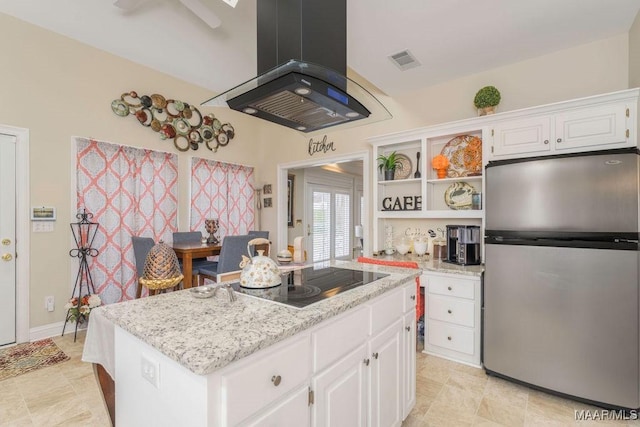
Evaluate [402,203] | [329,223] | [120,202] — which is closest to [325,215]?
[329,223]

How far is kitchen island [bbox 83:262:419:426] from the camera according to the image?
84 centimetres

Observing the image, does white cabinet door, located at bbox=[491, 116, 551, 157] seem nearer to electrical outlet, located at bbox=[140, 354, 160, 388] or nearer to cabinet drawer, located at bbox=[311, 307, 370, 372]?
cabinet drawer, located at bbox=[311, 307, 370, 372]

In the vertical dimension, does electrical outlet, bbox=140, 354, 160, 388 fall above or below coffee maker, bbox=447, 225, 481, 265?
below

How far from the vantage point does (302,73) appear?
1.38m

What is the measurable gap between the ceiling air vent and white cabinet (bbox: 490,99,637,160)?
101 centimetres

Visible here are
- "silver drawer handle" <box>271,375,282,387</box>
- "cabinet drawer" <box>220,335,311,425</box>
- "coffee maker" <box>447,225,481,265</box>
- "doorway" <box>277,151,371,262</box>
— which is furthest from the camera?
"doorway" <box>277,151,371,262</box>

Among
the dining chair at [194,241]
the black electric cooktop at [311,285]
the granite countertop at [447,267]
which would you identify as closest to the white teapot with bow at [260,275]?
the black electric cooktop at [311,285]

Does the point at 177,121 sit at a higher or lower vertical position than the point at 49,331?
higher

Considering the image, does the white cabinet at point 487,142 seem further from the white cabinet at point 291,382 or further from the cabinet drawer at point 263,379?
the cabinet drawer at point 263,379

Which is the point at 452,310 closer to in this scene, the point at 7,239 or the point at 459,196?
the point at 459,196

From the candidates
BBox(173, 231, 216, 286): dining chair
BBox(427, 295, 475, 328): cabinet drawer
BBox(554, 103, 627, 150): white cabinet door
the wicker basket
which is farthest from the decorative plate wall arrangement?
BBox(554, 103, 627, 150): white cabinet door

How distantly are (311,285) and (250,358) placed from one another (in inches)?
28.5

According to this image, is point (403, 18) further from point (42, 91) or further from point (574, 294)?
point (42, 91)

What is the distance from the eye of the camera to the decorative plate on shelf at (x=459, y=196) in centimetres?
319
